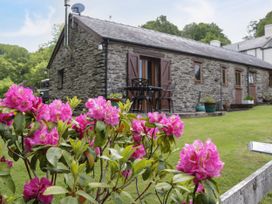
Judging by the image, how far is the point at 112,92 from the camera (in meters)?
11.2

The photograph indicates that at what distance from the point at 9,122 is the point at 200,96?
14.5m

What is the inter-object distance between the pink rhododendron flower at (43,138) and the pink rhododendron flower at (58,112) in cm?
10

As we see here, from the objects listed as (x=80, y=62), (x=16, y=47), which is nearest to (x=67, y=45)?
(x=80, y=62)

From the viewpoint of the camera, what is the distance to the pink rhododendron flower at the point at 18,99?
1.14 m

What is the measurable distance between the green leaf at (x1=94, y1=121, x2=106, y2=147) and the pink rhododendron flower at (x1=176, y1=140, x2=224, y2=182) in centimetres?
39

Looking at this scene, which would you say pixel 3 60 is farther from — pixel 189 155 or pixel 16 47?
pixel 189 155

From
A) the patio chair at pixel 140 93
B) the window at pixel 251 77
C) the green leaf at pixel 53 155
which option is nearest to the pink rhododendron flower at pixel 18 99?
the green leaf at pixel 53 155

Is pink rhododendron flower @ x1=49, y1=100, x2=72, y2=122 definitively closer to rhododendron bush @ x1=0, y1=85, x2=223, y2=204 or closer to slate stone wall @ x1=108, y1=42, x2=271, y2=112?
rhododendron bush @ x1=0, y1=85, x2=223, y2=204

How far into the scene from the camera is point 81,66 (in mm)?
13023

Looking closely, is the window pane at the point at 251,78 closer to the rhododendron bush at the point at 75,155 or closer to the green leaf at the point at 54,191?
the rhododendron bush at the point at 75,155

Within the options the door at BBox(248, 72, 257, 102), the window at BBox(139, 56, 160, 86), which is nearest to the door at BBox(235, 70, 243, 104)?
the door at BBox(248, 72, 257, 102)

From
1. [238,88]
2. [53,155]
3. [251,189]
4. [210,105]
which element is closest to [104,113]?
[53,155]

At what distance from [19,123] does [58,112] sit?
24cm

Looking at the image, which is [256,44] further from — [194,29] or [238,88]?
[194,29]
